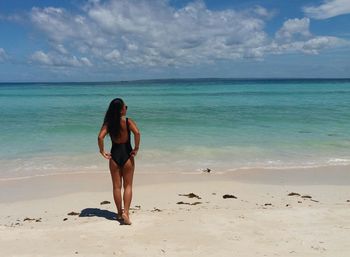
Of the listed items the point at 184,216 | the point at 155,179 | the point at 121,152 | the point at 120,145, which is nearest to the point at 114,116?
the point at 120,145

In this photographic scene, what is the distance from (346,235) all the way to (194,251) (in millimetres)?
1990

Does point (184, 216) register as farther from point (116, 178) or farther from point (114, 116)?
point (114, 116)

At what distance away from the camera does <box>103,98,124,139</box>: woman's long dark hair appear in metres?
5.67

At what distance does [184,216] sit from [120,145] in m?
1.45

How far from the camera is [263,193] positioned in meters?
8.17

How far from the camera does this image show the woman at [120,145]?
572cm

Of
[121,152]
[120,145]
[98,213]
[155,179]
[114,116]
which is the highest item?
[114,116]

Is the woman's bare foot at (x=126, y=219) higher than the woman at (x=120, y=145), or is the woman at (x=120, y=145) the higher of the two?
the woman at (x=120, y=145)

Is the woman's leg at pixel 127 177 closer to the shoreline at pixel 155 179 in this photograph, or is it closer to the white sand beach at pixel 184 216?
the white sand beach at pixel 184 216

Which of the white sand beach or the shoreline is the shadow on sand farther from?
the shoreline

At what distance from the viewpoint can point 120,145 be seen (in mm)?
5922

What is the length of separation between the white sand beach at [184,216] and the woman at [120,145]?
1.45 feet

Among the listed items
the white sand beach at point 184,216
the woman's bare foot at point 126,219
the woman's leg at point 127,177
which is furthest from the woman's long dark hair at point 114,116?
the white sand beach at point 184,216

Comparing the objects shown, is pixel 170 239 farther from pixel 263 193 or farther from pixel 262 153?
pixel 262 153
